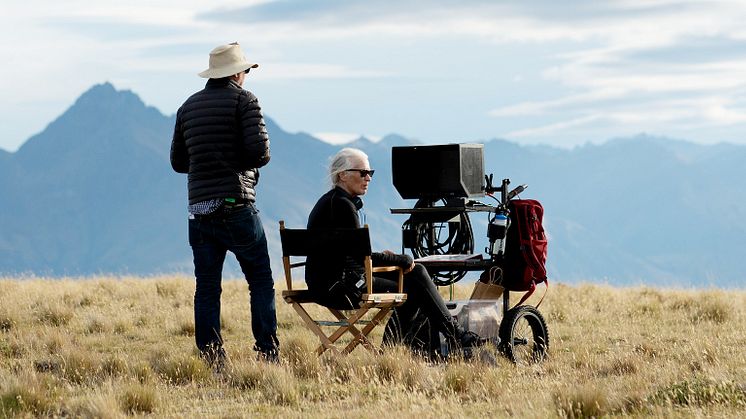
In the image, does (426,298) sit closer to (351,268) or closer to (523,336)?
(351,268)

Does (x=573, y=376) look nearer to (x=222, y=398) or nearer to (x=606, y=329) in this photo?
(x=222, y=398)

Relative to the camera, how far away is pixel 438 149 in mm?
8562

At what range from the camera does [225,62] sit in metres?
7.65

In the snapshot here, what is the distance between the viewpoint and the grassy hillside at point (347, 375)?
5.98 m

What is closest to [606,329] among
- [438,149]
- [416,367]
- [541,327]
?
[541,327]

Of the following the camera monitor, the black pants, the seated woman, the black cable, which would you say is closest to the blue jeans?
the seated woman

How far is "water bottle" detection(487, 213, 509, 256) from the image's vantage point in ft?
26.8

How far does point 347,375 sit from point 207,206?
160 centimetres

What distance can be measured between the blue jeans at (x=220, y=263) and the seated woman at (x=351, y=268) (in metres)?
0.39

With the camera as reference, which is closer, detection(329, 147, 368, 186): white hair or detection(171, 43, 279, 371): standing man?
detection(329, 147, 368, 186): white hair

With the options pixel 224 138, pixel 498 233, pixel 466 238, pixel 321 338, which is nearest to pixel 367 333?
pixel 321 338

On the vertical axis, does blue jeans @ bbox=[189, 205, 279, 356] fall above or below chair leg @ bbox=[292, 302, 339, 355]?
above

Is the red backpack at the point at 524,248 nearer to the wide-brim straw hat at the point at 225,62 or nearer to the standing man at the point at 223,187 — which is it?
the standing man at the point at 223,187

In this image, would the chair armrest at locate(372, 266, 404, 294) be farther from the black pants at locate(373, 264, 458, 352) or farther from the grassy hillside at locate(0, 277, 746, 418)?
the grassy hillside at locate(0, 277, 746, 418)
